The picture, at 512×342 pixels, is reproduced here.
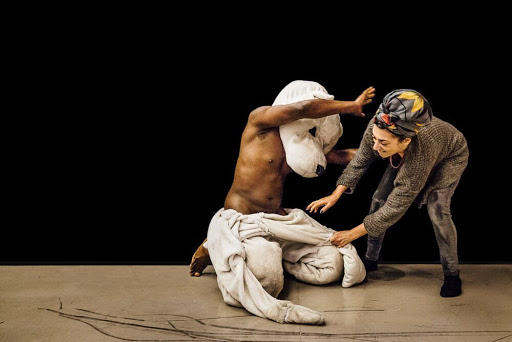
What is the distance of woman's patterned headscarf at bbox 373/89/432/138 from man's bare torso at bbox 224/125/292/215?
64cm

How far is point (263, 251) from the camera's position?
371 cm

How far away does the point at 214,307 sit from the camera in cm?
371

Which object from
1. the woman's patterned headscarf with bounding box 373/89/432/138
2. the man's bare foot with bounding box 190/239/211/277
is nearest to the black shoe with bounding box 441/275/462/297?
the woman's patterned headscarf with bounding box 373/89/432/138

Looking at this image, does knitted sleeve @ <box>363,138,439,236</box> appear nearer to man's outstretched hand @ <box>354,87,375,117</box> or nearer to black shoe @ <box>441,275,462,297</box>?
man's outstretched hand @ <box>354,87,375,117</box>

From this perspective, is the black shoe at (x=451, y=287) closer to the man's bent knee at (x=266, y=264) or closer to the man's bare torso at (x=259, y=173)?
the man's bent knee at (x=266, y=264)

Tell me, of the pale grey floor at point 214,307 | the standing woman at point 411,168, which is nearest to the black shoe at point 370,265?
the pale grey floor at point 214,307

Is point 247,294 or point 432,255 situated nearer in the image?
point 247,294

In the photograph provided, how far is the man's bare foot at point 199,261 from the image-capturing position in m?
4.13

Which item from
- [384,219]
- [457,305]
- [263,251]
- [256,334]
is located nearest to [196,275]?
[263,251]

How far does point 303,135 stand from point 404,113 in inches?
24.8

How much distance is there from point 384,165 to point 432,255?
74 centimetres

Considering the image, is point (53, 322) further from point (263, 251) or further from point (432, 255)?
point (432, 255)

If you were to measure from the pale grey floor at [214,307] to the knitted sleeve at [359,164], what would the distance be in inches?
23.0

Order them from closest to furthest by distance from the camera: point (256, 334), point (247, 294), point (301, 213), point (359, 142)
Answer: point (256, 334) < point (247, 294) < point (301, 213) < point (359, 142)
